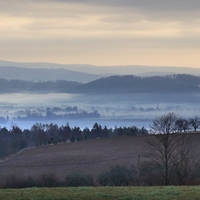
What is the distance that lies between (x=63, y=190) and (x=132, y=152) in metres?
46.2

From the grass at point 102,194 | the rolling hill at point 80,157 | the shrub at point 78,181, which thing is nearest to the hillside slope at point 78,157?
the rolling hill at point 80,157

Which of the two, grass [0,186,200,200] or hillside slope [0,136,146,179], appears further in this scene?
hillside slope [0,136,146,179]

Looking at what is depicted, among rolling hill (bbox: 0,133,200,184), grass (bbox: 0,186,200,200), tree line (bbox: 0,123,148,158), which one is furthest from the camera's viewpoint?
tree line (bbox: 0,123,148,158)

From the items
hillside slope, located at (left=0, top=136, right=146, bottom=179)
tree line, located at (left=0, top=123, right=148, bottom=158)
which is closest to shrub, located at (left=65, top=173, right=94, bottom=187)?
hillside slope, located at (left=0, top=136, right=146, bottom=179)

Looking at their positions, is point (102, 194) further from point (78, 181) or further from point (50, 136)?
point (50, 136)

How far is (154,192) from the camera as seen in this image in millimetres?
20344

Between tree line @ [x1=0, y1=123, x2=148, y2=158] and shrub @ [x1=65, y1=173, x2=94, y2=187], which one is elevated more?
tree line @ [x1=0, y1=123, x2=148, y2=158]

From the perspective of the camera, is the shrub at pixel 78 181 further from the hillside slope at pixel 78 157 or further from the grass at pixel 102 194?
the grass at pixel 102 194

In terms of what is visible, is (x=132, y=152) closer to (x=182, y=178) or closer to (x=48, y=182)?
(x=48, y=182)

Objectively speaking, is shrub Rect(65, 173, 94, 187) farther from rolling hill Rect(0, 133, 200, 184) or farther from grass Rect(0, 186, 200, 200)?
grass Rect(0, 186, 200, 200)

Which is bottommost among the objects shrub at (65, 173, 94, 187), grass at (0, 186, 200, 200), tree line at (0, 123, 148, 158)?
shrub at (65, 173, 94, 187)

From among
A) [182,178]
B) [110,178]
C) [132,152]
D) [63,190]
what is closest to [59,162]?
[132,152]

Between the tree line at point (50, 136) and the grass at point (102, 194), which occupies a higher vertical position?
the tree line at point (50, 136)

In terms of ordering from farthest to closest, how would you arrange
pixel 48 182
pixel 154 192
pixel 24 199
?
pixel 48 182 → pixel 154 192 → pixel 24 199
